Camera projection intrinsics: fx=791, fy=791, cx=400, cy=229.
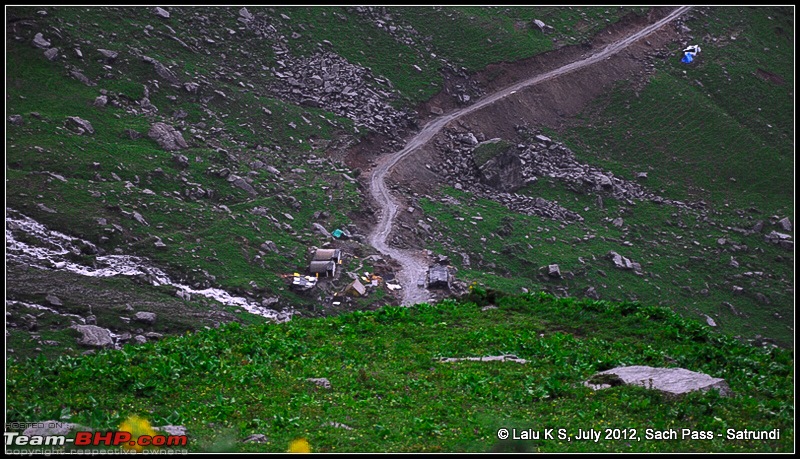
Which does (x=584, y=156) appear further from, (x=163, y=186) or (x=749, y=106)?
(x=163, y=186)

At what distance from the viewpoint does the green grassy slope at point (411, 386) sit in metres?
15.8

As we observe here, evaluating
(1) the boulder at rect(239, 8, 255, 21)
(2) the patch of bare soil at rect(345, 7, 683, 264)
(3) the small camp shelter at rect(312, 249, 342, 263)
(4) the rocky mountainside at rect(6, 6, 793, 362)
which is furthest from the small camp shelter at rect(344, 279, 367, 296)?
(1) the boulder at rect(239, 8, 255, 21)

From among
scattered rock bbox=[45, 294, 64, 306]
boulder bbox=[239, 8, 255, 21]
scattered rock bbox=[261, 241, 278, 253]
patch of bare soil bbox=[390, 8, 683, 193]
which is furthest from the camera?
boulder bbox=[239, 8, 255, 21]

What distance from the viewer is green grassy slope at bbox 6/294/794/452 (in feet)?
51.7

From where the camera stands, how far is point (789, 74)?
278 ft

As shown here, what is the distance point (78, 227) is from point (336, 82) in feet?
101

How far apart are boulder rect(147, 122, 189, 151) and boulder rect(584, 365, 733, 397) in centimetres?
3911

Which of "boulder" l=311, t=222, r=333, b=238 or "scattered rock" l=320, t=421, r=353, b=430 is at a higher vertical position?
"boulder" l=311, t=222, r=333, b=238

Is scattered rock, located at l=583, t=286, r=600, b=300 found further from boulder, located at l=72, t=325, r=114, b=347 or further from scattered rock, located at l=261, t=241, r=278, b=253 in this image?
boulder, located at l=72, t=325, r=114, b=347

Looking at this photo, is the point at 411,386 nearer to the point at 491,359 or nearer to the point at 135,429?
the point at 491,359

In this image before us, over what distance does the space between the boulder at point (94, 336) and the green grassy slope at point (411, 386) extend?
10422 mm

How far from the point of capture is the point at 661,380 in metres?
19.0

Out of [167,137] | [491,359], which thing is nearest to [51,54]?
[167,137]

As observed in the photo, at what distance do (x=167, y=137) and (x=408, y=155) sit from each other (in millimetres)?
18488
